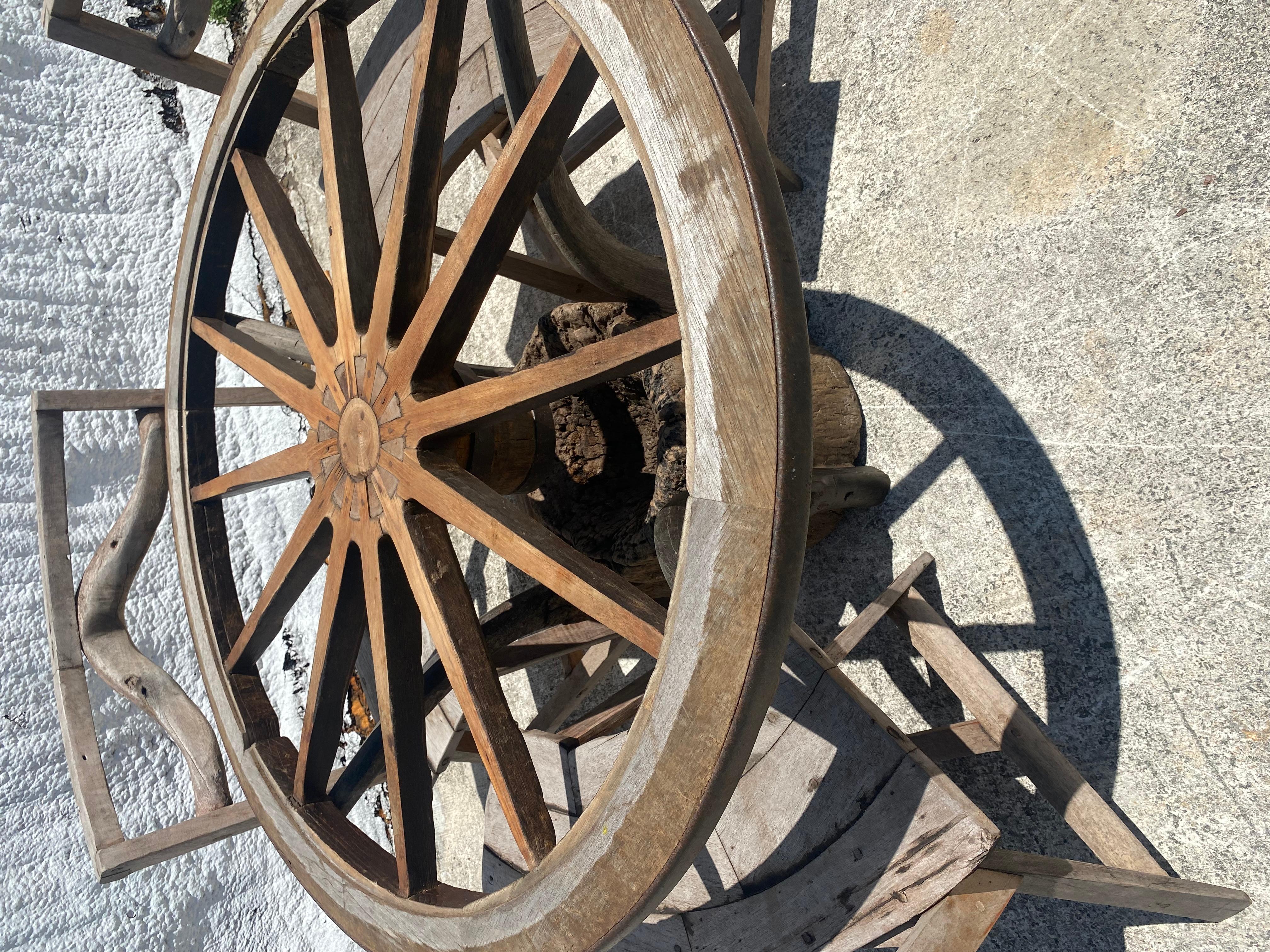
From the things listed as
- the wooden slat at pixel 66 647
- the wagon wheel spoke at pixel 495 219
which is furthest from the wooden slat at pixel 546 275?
the wooden slat at pixel 66 647

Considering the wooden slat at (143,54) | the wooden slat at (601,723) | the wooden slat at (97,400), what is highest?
the wooden slat at (143,54)

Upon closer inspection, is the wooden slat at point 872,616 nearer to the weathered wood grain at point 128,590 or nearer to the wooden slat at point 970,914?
the wooden slat at point 970,914

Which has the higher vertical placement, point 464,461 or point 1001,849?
point 464,461

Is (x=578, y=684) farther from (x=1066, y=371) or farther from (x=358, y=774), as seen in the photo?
(x=1066, y=371)

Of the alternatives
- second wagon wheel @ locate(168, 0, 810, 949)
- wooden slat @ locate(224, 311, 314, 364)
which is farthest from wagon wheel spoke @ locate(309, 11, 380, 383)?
wooden slat @ locate(224, 311, 314, 364)

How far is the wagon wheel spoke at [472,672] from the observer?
1.14 metres

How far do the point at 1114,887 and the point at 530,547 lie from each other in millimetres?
1006

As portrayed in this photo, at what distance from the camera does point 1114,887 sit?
123 cm

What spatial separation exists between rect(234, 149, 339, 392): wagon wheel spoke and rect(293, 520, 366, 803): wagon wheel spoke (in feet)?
1.24

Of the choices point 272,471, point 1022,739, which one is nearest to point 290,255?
point 272,471

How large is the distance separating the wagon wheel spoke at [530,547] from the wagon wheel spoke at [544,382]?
7cm

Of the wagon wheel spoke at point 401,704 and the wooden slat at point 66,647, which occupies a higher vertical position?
the wooden slat at point 66,647

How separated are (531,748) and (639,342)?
1.09m

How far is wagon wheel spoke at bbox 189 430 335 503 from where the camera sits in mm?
1533
